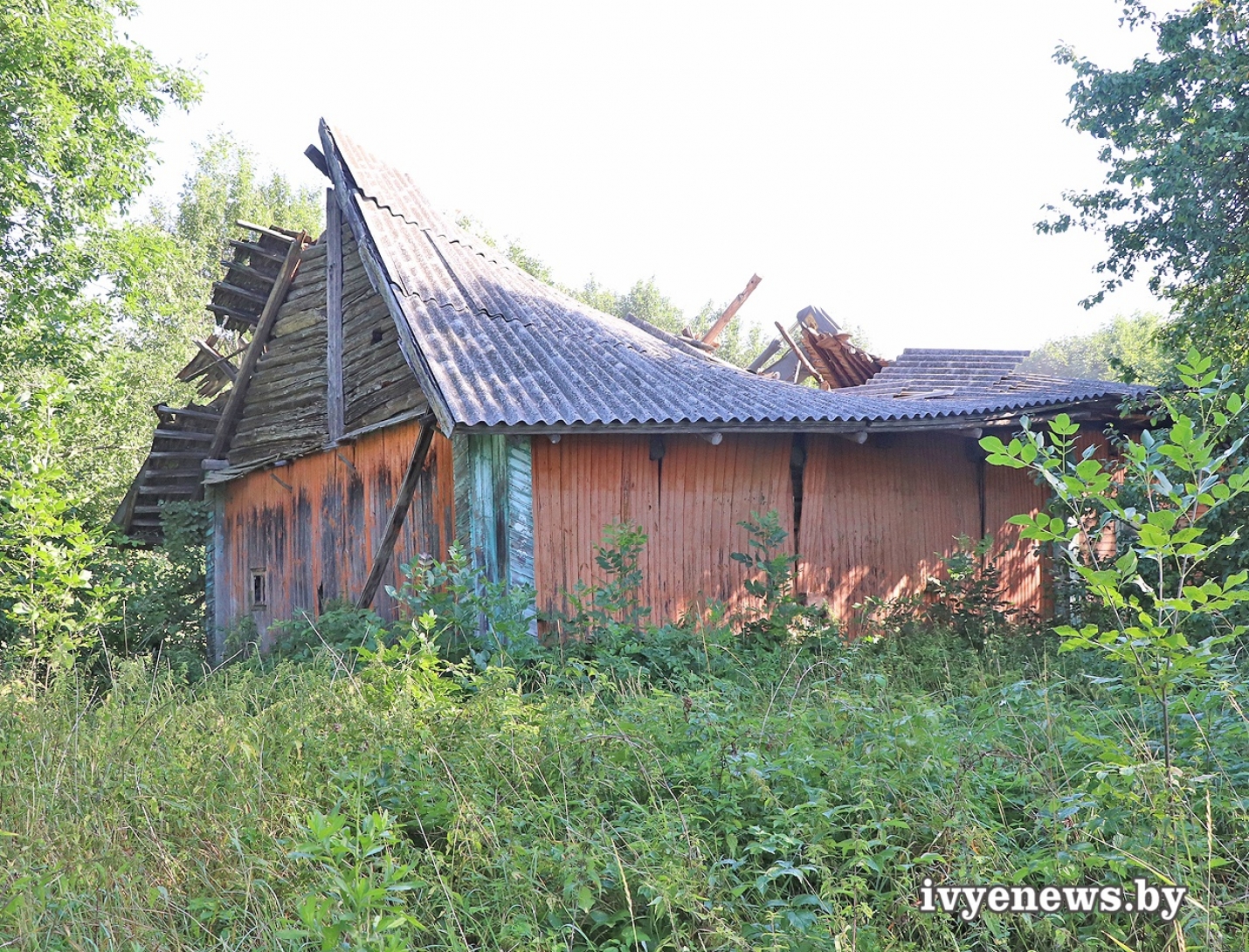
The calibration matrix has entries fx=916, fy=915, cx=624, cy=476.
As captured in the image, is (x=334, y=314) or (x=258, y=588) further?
(x=258, y=588)

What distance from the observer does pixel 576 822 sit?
372 cm

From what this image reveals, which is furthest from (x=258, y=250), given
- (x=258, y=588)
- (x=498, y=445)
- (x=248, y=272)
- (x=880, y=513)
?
(x=880, y=513)

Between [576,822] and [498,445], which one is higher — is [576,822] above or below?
below

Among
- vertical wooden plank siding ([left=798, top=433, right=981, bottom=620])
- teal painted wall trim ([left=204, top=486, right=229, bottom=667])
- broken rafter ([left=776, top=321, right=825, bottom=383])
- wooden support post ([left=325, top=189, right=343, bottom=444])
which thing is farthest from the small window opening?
broken rafter ([left=776, top=321, right=825, bottom=383])

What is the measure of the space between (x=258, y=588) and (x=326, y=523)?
212cm

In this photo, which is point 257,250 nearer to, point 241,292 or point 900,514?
point 241,292

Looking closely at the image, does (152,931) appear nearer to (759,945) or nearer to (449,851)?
(449,851)

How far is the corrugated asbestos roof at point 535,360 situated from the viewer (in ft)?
24.2

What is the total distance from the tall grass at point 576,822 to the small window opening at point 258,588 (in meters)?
5.77

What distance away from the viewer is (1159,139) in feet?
35.5

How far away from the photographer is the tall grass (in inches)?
120

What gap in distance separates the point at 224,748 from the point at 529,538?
135 inches

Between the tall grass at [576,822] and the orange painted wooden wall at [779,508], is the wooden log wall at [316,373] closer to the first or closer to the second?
the orange painted wooden wall at [779,508]

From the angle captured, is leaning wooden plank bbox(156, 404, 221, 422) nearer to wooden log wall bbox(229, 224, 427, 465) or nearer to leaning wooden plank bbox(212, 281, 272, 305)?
wooden log wall bbox(229, 224, 427, 465)
